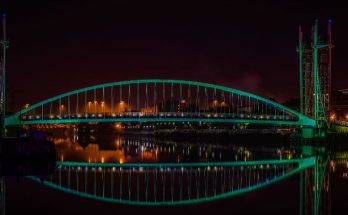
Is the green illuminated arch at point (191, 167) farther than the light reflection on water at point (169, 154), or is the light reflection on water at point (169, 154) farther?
the light reflection on water at point (169, 154)

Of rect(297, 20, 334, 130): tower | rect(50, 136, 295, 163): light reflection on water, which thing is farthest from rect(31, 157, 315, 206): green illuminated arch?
rect(297, 20, 334, 130): tower

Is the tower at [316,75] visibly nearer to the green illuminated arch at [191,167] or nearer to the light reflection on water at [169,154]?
the light reflection on water at [169,154]

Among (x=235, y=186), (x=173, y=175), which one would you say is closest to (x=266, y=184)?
(x=235, y=186)

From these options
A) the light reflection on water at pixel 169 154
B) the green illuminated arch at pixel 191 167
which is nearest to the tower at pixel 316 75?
the light reflection on water at pixel 169 154

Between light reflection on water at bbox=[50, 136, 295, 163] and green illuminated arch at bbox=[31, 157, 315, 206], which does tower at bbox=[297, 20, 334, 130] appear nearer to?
light reflection on water at bbox=[50, 136, 295, 163]

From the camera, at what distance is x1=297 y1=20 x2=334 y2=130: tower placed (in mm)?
56594

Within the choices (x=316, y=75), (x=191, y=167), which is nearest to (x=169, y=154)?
(x=191, y=167)

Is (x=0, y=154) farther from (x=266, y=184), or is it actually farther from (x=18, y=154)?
(x=266, y=184)

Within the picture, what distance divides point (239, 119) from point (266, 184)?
1160 inches

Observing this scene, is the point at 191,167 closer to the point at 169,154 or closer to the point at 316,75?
the point at 169,154

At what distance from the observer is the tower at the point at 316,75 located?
56594 millimetres

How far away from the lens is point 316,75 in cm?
5641

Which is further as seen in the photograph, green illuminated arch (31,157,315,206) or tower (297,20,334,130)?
tower (297,20,334,130)

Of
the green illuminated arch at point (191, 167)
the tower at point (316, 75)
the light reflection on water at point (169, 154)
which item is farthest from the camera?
the tower at point (316, 75)
